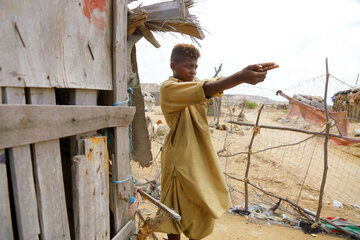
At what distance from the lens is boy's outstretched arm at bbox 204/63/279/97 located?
1.28 m

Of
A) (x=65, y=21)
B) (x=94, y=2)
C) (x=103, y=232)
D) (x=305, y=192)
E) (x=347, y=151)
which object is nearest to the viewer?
(x=65, y=21)

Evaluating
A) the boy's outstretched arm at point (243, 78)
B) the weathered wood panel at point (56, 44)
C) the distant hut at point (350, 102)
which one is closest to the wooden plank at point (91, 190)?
the weathered wood panel at point (56, 44)

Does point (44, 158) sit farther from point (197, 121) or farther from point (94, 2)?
point (197, 121)

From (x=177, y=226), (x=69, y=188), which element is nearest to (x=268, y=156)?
(x=177, y=226)

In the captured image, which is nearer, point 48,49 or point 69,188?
point 48,49

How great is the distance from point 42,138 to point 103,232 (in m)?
0.81

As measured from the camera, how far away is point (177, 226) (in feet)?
6.19

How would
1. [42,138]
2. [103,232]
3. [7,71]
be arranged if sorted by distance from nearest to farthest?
[7,71], [42,138], [103,232]

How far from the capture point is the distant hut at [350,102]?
1280cm

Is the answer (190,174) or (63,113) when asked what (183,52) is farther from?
(63,113)

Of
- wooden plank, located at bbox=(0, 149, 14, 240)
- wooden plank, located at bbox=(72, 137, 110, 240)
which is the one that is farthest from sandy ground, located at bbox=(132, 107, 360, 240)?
wooden plank, located at bbox=(0, 149, 14, 240)

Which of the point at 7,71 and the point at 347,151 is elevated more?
the point at 7,71

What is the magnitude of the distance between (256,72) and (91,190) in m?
1.20

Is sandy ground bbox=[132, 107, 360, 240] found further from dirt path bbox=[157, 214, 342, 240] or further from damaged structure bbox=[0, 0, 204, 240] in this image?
damaged structure bbox=[0, 0, 204, 240]
